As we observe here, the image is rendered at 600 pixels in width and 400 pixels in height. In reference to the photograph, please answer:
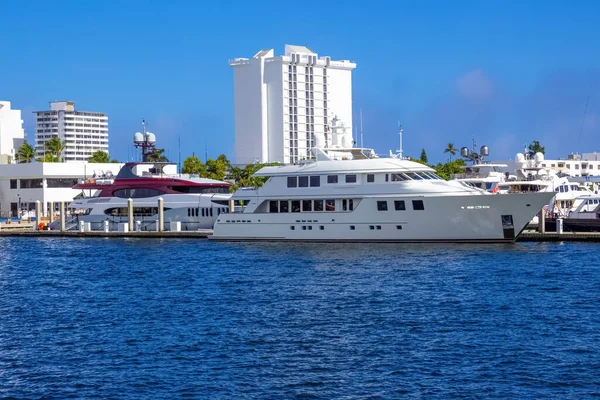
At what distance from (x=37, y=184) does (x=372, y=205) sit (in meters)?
52.4

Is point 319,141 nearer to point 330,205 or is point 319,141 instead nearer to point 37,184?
point 330,205

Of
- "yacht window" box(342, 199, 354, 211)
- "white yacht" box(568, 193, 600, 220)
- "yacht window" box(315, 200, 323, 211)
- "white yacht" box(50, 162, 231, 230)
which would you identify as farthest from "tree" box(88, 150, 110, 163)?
"white yacht" box(568, 193, 600, 220)

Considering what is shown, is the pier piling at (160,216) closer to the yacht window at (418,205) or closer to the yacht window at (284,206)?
the yacht window at (284,206)

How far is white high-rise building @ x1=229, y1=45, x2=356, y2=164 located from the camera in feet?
475

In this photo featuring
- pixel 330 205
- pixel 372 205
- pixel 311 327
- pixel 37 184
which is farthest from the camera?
pixel 37 184

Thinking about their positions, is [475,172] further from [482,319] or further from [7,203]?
[7,203]

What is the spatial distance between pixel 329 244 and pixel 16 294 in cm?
1982

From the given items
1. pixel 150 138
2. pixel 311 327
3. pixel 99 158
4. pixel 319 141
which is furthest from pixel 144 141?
pixel 99 158

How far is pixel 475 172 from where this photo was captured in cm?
6012

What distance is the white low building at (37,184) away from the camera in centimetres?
9150

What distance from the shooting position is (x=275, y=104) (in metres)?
146

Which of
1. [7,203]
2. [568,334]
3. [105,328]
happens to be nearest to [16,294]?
[105,328]

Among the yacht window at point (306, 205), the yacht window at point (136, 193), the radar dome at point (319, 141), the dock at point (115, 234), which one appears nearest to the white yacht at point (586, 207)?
the radar dome at point (319, 141)

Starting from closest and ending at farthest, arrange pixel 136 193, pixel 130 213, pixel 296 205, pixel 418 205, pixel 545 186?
1. pixel 418 205
2. pixel 296 205
3. pixel 545 186
4. pixel 130 213
5. pixel 136 193
